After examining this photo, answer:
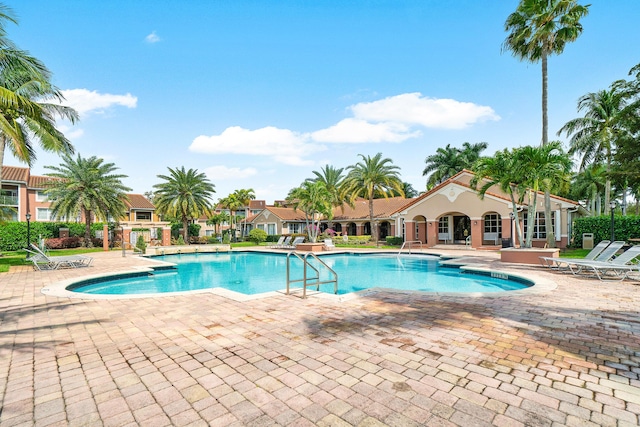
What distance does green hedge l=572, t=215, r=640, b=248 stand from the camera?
21.3 meters

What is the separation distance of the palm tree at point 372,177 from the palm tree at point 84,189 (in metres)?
23.4

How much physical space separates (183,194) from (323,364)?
37792mm

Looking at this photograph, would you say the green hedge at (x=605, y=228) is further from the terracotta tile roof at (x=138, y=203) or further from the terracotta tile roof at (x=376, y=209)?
the terracotta tile roof at (x=138, y=203)

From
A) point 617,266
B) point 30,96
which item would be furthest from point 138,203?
point 617,266

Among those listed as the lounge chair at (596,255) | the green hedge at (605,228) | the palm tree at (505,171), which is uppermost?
the palm tree at (505,171)

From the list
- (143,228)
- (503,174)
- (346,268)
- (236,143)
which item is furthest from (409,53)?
(236,143)

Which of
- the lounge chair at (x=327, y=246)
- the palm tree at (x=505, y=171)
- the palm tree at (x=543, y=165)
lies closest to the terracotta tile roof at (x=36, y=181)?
the lounge chair at (x=327, y=246)

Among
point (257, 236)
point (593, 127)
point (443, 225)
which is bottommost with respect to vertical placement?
point (257, 236)

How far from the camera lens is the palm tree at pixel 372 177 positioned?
1348 inches

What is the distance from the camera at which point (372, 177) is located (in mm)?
34281

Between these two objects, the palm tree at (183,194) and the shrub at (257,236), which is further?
the shrub at (257,236)

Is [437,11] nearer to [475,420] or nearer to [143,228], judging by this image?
[475,420]

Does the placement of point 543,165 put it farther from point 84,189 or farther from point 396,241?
point 84,189

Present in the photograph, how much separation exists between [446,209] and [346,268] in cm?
1445
